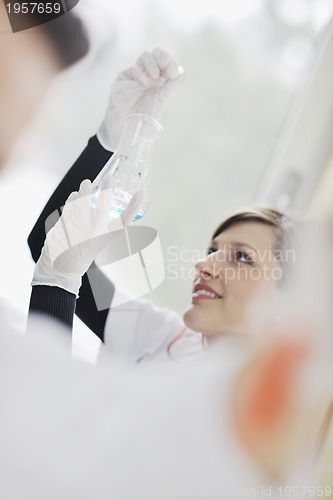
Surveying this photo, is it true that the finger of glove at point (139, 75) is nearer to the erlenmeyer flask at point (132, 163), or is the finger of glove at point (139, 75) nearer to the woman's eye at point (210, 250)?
the erlenmeyer flask at point (132, 163)

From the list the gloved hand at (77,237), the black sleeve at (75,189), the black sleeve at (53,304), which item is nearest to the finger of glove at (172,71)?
the black sleeve at (75,189)

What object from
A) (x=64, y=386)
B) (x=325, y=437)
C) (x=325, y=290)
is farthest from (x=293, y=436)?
(x=64, y=386)

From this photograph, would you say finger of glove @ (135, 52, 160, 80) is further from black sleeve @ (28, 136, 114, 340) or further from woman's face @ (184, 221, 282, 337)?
woman's face @ (184, 221, 282, 337)

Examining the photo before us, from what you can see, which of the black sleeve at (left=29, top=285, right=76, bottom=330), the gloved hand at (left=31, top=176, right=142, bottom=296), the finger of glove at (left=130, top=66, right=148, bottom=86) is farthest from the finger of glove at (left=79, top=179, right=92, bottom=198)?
the finger of glove at (left=130, top=66, right=148, bottom=86)

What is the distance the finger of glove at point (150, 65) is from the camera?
0.86 meters

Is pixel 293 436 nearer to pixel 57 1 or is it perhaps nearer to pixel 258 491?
pixel 258 491

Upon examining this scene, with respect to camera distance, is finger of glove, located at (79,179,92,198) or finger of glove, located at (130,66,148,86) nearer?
finger of glove, located at (79,179,92,198)

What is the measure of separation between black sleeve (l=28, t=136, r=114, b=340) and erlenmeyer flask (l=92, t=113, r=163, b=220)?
0.09ft

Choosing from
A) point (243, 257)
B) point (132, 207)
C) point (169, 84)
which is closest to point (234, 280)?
point (243, 257)

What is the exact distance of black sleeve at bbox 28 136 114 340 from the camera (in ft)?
2.67

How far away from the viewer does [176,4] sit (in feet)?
4.09

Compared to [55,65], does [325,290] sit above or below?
below

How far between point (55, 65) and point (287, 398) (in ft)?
2.18

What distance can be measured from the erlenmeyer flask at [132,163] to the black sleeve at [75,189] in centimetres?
3
